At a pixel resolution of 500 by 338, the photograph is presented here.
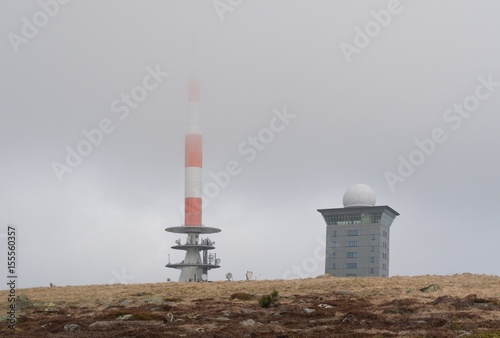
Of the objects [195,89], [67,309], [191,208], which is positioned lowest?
[67,309]

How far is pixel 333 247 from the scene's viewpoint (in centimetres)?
15388

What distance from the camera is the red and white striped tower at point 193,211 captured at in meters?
108

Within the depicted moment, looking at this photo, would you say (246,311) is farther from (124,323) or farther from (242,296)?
(124,323)

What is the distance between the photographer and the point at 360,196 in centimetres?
14700

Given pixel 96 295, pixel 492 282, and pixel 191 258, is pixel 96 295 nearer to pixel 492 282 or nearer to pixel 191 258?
pixel 492 282

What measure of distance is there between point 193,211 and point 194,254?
7.35 m

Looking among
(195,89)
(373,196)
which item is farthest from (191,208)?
(373,196)

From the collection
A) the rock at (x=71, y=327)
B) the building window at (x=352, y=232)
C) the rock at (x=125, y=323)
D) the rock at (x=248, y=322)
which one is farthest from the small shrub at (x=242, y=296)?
the building window at (x=352, y=232)

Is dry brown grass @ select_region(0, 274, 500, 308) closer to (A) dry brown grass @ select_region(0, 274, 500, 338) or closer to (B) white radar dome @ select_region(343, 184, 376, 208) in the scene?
(A) dry brown grass @ select_region(0, 274, 500, 338)

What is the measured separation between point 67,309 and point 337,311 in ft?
63.3

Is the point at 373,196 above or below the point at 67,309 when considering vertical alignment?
above

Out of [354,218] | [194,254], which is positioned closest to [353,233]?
[354,218]

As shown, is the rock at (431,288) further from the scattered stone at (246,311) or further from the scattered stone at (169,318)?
the scattered stone at (169,318)

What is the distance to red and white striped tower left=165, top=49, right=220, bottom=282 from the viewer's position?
107500 millimetres
